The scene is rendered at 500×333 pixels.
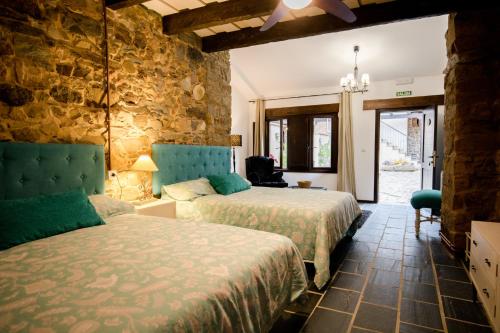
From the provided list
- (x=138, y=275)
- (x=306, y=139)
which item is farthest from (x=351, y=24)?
(x=306, y=139)

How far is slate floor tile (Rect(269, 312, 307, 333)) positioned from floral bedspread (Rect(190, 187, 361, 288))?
457 mm

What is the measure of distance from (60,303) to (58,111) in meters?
1.97

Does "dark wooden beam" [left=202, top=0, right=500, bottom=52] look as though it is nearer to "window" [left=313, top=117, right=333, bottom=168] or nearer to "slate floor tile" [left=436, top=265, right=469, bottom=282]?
"slate floor tile" [left=436, top=265, right=469, bottom=282]

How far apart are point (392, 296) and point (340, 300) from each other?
43 centimetres

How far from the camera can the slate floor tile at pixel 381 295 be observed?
2.12m

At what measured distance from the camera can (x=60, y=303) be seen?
3.24 feet

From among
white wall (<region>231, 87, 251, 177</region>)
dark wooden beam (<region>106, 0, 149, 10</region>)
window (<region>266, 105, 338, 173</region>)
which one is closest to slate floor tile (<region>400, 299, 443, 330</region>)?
dark wooden beam (<region>106, 0, 149, 10</region>)

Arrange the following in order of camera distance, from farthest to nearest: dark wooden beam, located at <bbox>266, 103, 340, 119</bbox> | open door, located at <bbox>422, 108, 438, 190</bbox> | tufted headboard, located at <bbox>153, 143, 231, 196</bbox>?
dark wooden beam, located at <bbox>266, 103, 340, 119</bbox> < open door, located at <bbox>422, 108, 438, 190</bbox> < tufted headboard, located at <bbox>153, 143, 231, 196</bbox>

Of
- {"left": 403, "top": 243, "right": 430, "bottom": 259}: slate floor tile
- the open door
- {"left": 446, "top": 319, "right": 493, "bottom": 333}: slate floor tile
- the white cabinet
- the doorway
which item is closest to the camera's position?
the white cabinet

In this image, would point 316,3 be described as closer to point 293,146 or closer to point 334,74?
point 334,74

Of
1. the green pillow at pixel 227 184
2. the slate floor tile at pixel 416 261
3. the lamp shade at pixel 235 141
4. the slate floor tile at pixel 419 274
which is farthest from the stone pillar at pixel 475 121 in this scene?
the lamp shade at pixel 235 141

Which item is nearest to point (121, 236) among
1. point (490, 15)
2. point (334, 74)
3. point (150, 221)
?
point (150, 221)

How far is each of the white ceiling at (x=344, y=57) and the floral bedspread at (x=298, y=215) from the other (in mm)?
3034

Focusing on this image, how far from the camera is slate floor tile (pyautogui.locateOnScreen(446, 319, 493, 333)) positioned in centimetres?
178
